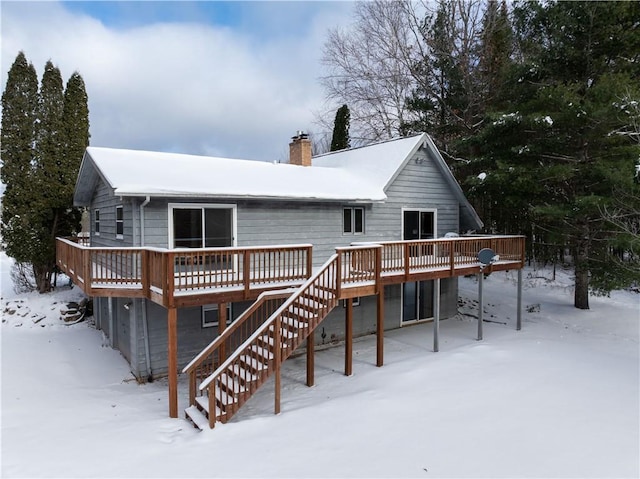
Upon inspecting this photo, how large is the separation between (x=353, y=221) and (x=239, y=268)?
4399 mm

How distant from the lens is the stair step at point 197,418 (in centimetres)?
712

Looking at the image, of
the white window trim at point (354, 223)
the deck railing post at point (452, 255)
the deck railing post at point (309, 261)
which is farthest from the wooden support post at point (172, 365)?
the deck railing post at point (452, 255)

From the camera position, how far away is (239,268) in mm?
10203

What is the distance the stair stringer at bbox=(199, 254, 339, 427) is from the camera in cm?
736

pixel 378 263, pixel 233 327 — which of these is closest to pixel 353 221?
pixel 378 263

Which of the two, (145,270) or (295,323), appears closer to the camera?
(145,270)

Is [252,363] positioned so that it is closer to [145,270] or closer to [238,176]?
[145,270]

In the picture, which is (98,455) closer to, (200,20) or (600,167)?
(600,167)

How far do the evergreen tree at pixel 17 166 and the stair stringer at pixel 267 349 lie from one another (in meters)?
12.5

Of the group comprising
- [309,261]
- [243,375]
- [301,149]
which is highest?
[301,149]

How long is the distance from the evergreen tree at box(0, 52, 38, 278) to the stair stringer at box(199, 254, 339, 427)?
493 inches

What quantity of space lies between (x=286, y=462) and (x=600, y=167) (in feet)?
42.3

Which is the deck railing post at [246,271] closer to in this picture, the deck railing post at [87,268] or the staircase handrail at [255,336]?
the staircase handrail at [255,336]

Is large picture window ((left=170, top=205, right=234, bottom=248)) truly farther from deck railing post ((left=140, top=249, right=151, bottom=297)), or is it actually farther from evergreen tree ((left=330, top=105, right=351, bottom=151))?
evergreen tree ((left=330, top=105, right=351, bottom=151))
